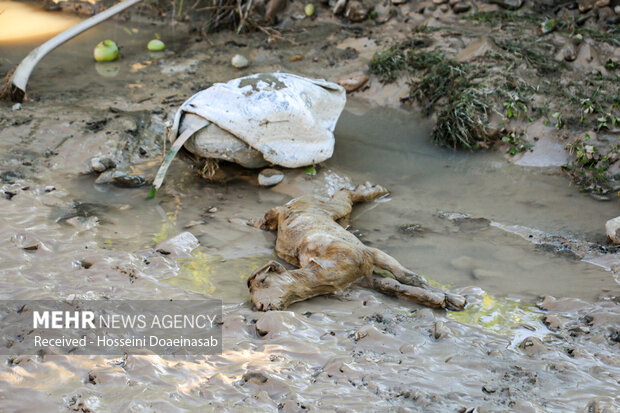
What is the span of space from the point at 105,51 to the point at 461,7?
4.82 metres

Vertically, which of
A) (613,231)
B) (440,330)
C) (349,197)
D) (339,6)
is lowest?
(349,197)

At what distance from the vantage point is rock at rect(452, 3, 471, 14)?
→ 26.7ft

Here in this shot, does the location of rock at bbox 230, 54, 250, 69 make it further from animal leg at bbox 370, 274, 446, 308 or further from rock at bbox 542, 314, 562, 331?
rock at bbox 542, 314, 562, 331

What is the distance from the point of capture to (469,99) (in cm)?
639

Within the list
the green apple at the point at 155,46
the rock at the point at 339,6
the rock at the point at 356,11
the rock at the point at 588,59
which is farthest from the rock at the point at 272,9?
the rock at the point at 588,59

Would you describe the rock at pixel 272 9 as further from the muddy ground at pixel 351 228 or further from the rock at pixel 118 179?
the rock at pixel 118 179

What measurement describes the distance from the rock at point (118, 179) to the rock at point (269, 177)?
1131 millimetres

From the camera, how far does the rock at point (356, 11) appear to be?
862cm

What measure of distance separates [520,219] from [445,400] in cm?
270

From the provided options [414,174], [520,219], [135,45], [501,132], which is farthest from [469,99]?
[135,45]

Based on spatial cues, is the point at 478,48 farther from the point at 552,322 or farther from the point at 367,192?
the point at 552,322

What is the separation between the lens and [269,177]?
562 cm

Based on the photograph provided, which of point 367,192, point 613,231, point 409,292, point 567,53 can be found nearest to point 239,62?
point 367,192

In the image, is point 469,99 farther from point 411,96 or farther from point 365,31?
point 365,31
